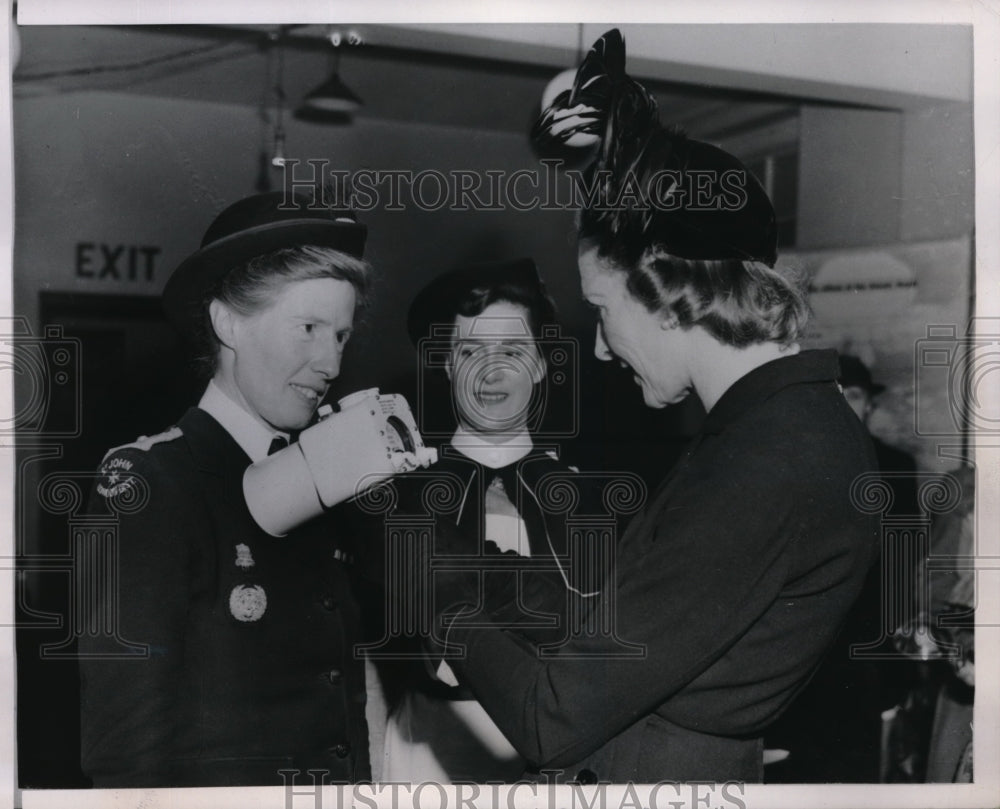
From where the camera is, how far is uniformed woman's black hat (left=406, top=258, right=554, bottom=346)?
7.94 feet

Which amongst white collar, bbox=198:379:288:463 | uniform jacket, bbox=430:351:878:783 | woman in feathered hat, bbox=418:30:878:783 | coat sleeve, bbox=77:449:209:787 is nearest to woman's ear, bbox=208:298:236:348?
white collar, bbox=198:379:288:463

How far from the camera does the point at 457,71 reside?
7.95ft

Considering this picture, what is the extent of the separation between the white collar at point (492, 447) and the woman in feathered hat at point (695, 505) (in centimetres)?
31

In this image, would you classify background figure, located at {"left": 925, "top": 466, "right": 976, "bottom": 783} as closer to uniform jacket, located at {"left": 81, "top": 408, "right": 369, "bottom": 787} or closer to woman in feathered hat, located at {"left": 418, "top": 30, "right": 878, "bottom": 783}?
woman in feathered hat, located at {"left": 418, "top": 30, "right": 878, "bottom": 783}

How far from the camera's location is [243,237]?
240 centimetres

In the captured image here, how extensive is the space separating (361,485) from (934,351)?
158cm

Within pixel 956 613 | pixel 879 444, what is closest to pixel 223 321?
pixel 879 444

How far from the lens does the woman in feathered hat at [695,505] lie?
2176 mm

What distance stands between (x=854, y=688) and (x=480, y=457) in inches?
46.5

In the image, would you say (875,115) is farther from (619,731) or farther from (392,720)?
(392,720)

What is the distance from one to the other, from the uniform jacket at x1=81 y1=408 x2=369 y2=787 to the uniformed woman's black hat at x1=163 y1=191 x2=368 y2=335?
340 mm

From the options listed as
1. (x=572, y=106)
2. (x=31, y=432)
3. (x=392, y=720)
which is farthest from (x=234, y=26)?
(x=392, y=720)

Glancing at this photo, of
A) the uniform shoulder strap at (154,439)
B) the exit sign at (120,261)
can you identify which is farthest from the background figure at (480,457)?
the exit sign at (120,261)

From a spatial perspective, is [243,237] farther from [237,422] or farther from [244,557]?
[244,557]
